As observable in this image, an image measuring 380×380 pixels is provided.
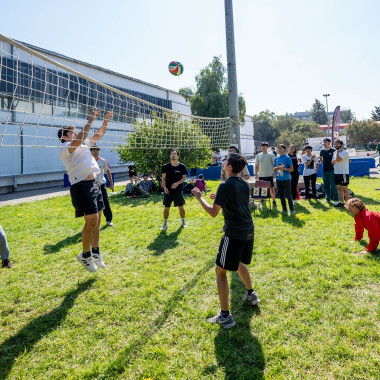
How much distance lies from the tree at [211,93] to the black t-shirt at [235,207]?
31.5 m

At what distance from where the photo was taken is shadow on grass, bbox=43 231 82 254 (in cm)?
564

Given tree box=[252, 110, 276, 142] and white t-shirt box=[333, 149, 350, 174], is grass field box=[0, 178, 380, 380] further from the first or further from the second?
tree box=[252, 110, 276, 142]

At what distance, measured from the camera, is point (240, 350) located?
2586 millimetres

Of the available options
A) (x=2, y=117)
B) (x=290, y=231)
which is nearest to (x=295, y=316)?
(x=290, y=231)

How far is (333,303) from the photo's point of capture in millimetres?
3242

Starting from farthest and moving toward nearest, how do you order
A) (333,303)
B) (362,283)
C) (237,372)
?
(362,283) < (333,303) < (237,372)

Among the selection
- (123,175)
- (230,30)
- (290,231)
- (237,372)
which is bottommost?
(237,372)

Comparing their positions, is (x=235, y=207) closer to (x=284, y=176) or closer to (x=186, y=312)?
(x=186, y=312)

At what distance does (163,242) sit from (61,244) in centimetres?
224

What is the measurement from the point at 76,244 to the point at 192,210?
4042 millimetres

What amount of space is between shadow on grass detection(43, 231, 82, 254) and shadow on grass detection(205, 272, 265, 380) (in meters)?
4.08

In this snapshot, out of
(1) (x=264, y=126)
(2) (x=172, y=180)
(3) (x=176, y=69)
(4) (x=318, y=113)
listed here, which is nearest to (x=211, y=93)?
(3) (x=176, y=69)

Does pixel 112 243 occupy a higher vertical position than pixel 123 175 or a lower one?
lower

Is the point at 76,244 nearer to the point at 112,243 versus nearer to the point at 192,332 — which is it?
the point at 112,243
